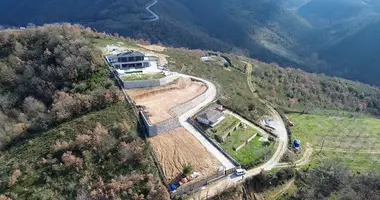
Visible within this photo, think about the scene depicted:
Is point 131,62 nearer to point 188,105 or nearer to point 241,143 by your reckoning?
point 188,105

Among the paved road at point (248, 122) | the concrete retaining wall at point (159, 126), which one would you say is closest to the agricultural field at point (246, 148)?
the paved road at point (248, 122)

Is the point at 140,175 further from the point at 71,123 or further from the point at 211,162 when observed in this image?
the point at 71,123

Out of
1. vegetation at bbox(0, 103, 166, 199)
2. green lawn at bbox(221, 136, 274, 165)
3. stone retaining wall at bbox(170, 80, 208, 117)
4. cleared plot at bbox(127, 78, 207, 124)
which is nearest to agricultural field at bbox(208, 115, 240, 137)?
green lawn at bbox(221, 136, 274, 165)

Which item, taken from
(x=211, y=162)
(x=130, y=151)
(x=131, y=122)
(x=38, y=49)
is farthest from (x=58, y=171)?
(x=38, y=49)

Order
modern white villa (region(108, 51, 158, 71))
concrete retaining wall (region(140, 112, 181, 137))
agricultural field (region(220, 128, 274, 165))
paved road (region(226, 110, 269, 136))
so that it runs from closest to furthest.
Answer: agricultural field (region(220, 128, 274, 165)) → concrete retaining wall (region(140, 112, 181, 137)) → paved road (region(226, 110, 269, 136)) → modern white villa (region(108, 51, 158, 71))

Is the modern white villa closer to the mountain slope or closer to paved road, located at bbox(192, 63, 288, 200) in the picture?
paved road, located at bbox(192, 63, 288, 200)

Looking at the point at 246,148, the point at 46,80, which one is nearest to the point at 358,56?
the point at 246,148
